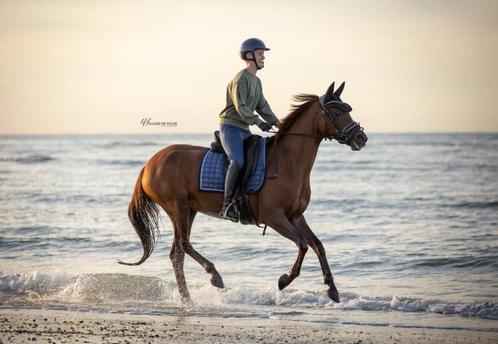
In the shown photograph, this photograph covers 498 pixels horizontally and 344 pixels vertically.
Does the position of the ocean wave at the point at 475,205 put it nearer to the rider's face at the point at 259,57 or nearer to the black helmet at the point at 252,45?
the rider's face at the point at 259,57

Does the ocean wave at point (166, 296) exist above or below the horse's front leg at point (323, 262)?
below

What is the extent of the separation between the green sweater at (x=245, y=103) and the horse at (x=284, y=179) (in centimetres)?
35

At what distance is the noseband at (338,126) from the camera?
381 inches

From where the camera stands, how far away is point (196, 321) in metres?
9.59

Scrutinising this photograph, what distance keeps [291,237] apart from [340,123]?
148cm

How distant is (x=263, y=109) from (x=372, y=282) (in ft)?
13.2

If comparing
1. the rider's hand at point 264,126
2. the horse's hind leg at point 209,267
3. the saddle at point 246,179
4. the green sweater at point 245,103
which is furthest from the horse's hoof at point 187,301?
the rider's hand at point 264,126

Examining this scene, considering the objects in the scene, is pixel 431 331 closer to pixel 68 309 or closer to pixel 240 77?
pixel 240 77

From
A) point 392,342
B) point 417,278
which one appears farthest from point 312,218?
point 392,342

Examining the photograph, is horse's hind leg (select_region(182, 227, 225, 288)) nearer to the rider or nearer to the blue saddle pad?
the rider

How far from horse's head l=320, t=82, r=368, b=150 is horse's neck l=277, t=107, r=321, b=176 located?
20 cm

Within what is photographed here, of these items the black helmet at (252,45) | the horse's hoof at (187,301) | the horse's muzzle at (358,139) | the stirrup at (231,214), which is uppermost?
the black helmet at (252,45)

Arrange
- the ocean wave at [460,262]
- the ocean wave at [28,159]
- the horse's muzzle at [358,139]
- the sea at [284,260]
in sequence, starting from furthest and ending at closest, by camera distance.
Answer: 1. the ocean wave at [28,159]
2. the ocean wave at [460,262]
3. the sea at [284,260]
4. the horse's muzzle at [358,139]

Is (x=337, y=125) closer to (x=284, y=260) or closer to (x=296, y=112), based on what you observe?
(x=296, y=112)
